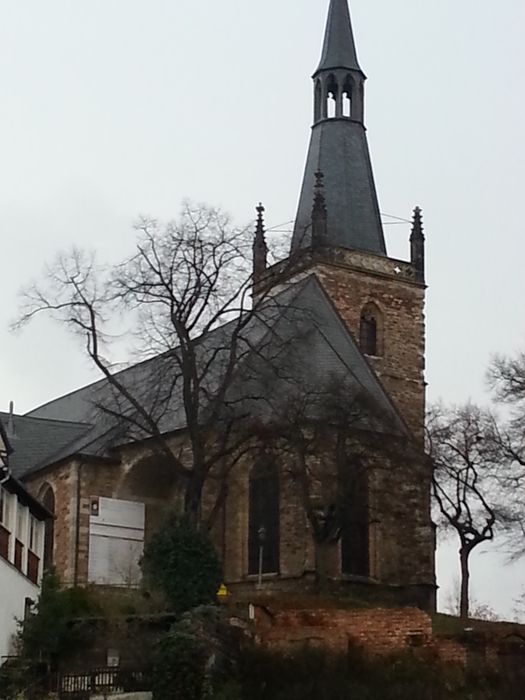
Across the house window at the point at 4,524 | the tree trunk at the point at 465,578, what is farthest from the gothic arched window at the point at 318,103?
the house window at the point at 4,524

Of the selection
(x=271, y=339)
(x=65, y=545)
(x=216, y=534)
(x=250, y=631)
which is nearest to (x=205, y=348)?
(x=271, y=339)

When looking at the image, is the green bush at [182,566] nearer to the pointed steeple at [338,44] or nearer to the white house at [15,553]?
the white house at [15,553]

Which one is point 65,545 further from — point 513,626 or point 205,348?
point 513,626

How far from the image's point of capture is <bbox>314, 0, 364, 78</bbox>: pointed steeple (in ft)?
177

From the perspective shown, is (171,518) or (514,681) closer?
(514,681)

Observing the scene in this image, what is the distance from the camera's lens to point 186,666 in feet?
89.2

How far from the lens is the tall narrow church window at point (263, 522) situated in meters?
43.3

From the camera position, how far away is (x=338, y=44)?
→ 54.3m

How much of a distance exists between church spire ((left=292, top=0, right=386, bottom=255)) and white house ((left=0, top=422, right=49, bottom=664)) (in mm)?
20454

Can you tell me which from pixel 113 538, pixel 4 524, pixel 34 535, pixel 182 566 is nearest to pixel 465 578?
pixel 113 538

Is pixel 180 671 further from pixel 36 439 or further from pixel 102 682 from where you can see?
pixel 36 439

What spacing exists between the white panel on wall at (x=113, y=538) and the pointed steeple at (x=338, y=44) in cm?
1842

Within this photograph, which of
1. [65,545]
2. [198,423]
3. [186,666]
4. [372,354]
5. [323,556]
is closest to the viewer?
[186,666]

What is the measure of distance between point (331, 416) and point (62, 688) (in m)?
15.2
